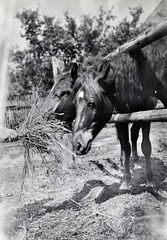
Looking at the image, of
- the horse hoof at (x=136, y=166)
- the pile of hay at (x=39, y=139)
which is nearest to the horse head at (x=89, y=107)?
the pile of hay at (x=39, y=139)

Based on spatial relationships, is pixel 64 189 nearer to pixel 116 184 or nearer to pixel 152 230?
pixel 116 184

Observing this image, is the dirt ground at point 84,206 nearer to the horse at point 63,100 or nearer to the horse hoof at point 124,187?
the horse hoof at point 124,187

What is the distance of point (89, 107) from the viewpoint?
7.25ft

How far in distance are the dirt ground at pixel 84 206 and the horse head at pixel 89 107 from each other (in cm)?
28

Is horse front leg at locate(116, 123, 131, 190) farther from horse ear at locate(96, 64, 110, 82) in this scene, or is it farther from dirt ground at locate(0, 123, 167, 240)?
horse ear at locate(96, 64, 110, 82)

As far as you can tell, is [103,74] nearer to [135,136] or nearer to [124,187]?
[124,187]

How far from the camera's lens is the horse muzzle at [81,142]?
2062 millimetres

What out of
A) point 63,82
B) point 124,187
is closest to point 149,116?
point 124,187

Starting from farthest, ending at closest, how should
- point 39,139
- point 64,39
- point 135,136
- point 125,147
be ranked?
point 64,39, point 135,136, point 125,147, point 39,139

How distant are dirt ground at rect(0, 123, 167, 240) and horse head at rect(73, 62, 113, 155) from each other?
0.93 feet

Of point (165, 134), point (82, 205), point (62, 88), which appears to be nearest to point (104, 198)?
point (82, 205)

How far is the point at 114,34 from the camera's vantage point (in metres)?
15.9

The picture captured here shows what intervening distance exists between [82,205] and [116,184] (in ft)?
2.53

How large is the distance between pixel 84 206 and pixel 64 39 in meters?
16.2
